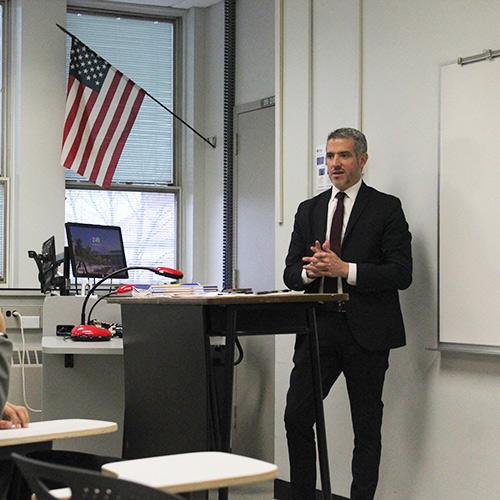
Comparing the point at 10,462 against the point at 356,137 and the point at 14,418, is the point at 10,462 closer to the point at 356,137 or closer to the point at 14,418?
A: the point at 14,418

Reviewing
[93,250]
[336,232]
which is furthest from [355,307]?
[93,250]

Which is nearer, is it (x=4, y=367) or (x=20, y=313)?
(x=4, y=367)

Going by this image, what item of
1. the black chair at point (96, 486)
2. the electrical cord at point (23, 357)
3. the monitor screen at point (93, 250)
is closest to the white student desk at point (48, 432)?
the black chair at point (96, 486)

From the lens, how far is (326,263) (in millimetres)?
3967

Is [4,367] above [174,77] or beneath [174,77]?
beneath

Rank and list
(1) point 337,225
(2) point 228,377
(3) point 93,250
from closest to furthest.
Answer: (2) point 228,377
(1) point 337,225
(3) point 93,250

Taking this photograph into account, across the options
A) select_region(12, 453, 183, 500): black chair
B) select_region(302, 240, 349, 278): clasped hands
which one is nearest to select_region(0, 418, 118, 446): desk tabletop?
select_region(12, 453, 183, 500): black chair

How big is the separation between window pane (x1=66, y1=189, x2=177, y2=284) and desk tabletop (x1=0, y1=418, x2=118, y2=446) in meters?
5.07

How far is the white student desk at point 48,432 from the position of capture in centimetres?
217

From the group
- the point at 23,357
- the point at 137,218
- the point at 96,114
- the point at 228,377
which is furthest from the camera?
the point at 137,218

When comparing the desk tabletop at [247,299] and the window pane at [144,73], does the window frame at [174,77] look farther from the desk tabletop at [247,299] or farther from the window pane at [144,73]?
the desk tabletop at [247,299]

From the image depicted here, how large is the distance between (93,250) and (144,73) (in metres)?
2.60

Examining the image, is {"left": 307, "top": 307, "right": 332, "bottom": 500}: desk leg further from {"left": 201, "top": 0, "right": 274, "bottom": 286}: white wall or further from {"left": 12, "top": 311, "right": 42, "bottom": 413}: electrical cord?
{"left": 201, "top": 0, "right": 274, "bottom": 286}: white wall

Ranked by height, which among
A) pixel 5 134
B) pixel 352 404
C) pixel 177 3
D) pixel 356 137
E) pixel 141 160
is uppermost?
pixel 177 3
